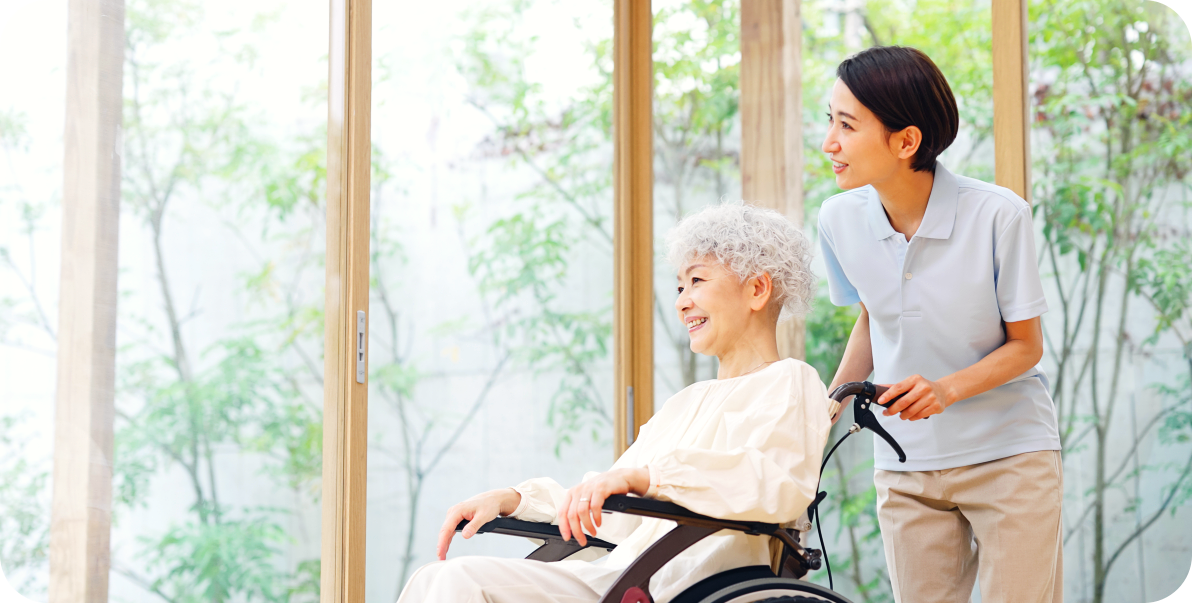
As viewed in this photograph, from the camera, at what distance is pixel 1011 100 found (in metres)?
2.49

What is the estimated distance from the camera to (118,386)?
1841mm

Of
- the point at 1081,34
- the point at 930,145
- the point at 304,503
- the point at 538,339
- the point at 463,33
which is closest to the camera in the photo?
the point at 930,145

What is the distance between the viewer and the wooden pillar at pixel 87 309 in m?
1.74

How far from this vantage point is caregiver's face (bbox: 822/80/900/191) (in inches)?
70.4

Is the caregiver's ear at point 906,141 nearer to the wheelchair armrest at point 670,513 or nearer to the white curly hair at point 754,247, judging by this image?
the white curly hair at point 754,247

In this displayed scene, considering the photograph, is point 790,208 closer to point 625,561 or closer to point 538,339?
point 538,339

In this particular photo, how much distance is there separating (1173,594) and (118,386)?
2.45 metres

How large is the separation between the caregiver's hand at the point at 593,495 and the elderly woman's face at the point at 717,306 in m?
0.38

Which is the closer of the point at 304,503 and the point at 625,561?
the point at 625,561

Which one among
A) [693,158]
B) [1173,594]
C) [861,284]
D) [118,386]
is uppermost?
[693,158]

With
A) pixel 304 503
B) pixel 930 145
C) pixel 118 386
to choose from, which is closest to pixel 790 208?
pixel 930 145

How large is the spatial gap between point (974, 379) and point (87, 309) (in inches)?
64.7

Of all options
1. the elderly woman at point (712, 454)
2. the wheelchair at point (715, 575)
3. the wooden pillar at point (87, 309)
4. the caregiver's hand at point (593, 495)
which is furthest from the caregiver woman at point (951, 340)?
the wooden pillar at point (87, 309)

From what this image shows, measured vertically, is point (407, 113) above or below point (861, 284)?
above
